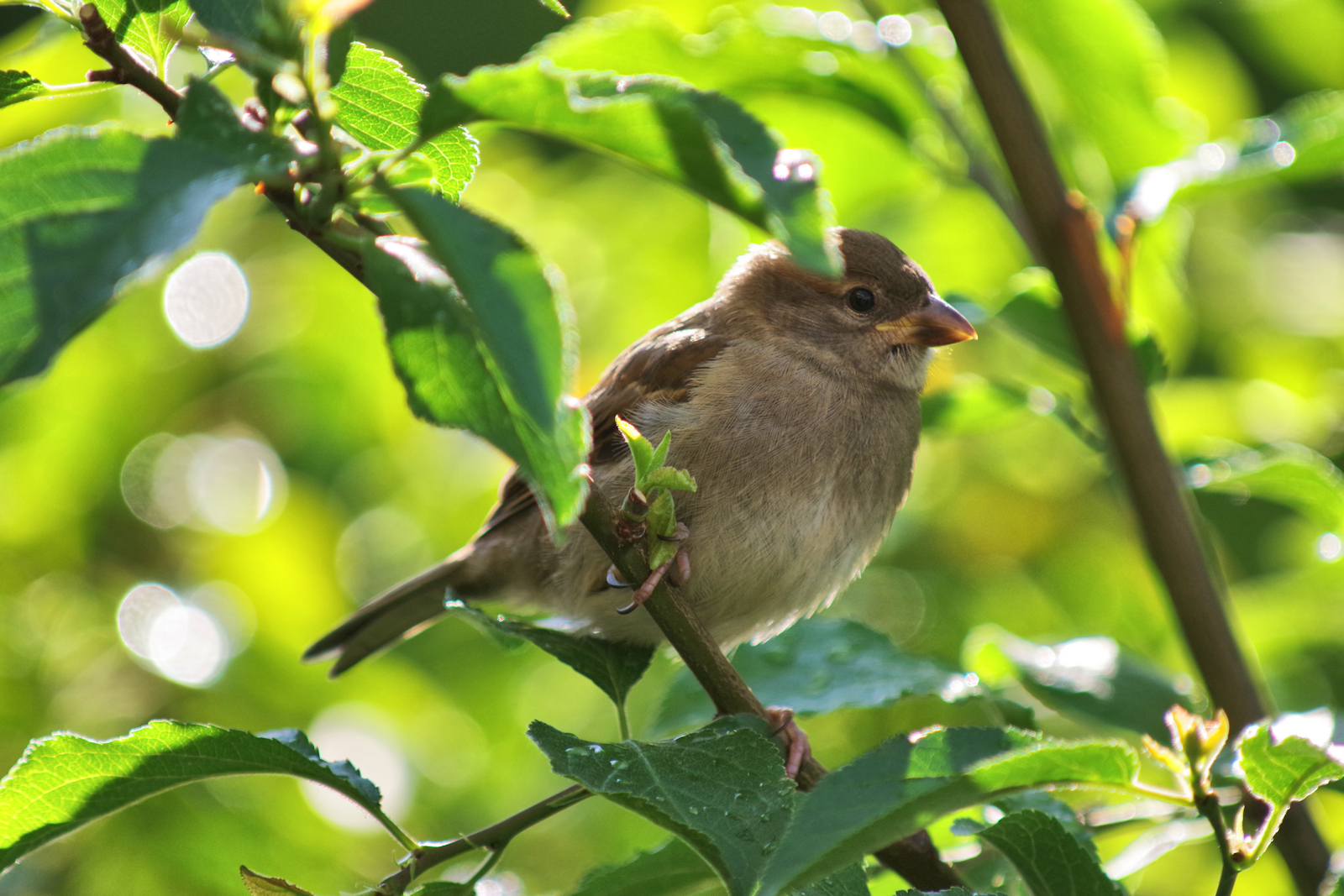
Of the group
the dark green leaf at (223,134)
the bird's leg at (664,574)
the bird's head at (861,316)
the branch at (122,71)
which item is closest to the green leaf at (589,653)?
the bird's leg at (664,574)

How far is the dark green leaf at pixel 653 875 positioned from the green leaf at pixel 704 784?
0.21 m

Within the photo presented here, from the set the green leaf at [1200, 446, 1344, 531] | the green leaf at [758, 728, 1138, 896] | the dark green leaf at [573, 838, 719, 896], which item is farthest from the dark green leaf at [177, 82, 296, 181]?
the green leaf at [1200, 446, 1344, 531]

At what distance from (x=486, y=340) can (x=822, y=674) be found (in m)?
1.59

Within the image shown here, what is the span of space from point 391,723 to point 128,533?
0.86m

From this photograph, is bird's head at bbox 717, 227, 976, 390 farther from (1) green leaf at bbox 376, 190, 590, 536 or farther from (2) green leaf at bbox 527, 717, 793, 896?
(1) green leaf at bbox 376, 190, 590, 536

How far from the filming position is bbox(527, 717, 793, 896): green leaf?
4.80ft

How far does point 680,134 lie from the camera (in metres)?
1.05

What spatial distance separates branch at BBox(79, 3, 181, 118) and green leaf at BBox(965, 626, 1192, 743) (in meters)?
1.84

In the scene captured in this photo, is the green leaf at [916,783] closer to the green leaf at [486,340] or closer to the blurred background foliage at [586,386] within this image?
the green leaf at [486,340]

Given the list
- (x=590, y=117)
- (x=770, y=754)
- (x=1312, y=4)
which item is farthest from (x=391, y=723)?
(x=1312, y=4)

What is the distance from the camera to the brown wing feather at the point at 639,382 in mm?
3074

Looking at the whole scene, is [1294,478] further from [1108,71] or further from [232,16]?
[232,16]

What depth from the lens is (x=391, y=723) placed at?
3.10 m

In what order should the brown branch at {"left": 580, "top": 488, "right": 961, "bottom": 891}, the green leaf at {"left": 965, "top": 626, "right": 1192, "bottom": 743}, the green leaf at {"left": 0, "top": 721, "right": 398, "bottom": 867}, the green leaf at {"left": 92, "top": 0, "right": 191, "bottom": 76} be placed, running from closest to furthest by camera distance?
the green leaf at {"left": 92, "top": 0, "right": 191, "bottom": 76} → the green leaf at {"left": 0, "top": 721, "right": 398, "bottom": 867} → the brown branch at {"left": 580, "top": 488, "right": 961, "bottom": 891} → the green leaf at {"left": 965, "top": 626, "right": 1192, "bottom": 743}
